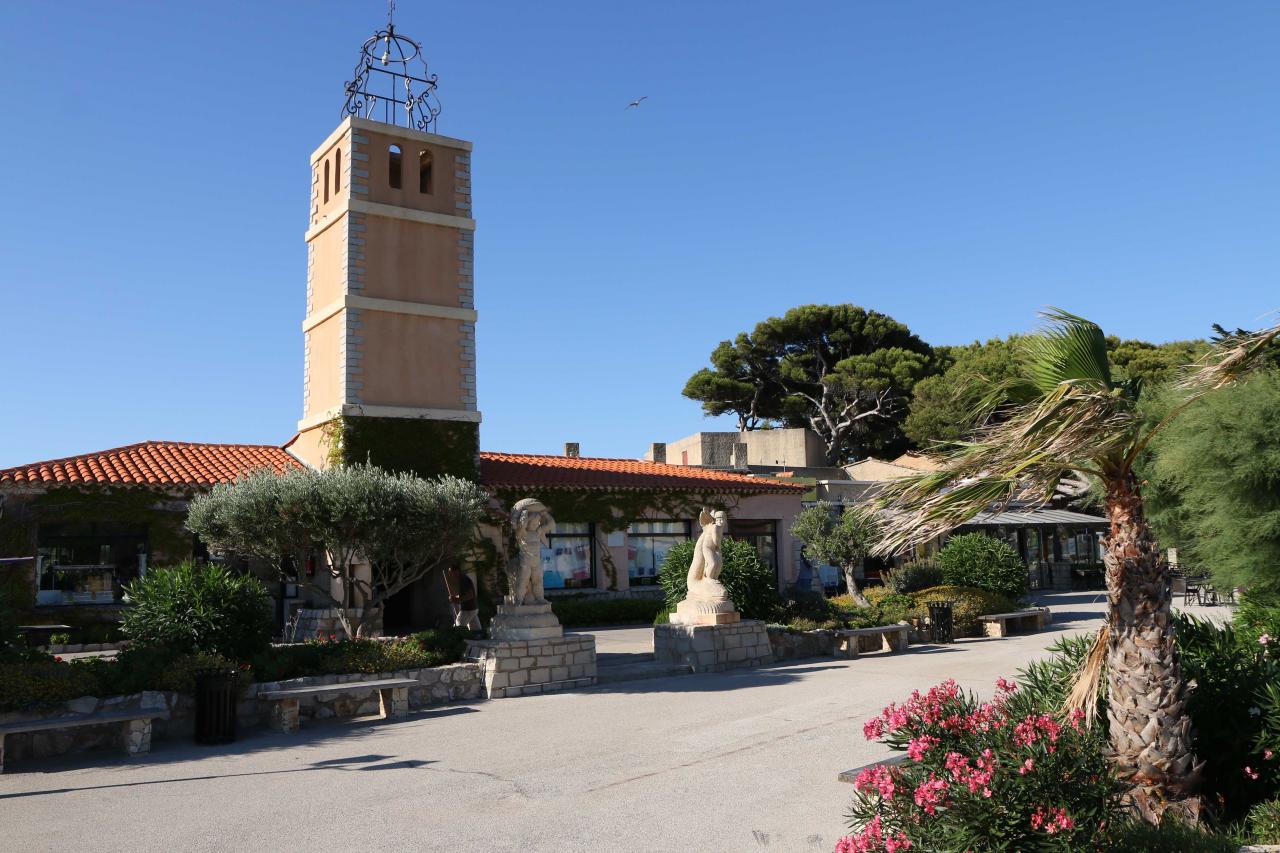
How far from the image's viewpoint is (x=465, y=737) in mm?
10125

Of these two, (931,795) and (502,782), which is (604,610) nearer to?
(502,782)

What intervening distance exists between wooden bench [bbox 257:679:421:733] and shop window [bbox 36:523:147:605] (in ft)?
27.9

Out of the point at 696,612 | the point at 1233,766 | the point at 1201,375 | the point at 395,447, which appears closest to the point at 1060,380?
the point at 1201,375

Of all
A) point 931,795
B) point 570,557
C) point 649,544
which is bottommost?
point 931,795

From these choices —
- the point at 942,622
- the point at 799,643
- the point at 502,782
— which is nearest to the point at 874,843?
the point at 502,782

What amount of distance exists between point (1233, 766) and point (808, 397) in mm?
40206

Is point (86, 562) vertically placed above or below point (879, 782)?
above

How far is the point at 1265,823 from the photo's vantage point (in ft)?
18.2

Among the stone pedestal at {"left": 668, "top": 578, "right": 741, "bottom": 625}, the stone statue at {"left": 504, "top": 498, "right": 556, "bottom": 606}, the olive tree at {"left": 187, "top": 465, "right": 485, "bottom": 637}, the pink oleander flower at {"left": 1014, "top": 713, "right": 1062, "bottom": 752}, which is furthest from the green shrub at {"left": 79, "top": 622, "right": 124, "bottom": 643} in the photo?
the pink oleander flower at {"left": 1014, "top": 713, "right": 1062, "bottom": 752}

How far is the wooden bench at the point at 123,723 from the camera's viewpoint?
30.6 ft

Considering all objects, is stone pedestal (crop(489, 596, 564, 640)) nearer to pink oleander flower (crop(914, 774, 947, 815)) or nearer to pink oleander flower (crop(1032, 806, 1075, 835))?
pink oleander flower (crop(914, 774, 947, 815))

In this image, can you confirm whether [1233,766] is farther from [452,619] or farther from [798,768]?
[452,619]

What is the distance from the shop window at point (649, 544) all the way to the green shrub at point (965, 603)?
679 centimetres

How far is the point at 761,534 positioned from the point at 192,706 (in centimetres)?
1810
